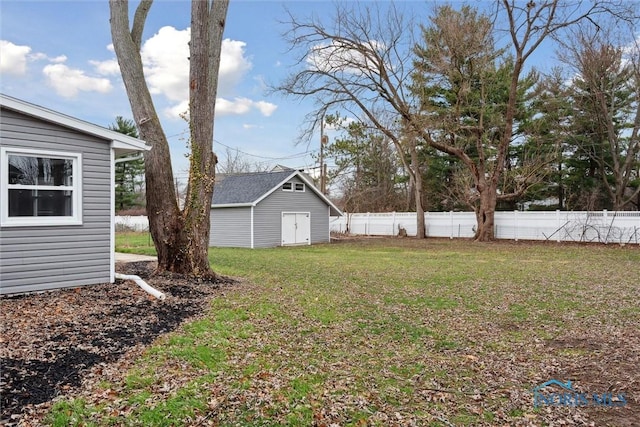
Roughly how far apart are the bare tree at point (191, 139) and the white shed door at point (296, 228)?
12.2 meters

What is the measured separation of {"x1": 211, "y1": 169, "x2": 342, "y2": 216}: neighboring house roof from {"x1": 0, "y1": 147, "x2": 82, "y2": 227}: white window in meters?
12.1

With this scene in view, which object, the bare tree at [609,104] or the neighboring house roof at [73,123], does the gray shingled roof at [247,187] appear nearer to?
the neighboring house roof at [73,123]

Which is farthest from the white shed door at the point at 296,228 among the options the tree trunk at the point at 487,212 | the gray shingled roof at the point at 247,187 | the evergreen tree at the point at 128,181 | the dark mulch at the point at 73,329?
the evergreen tree at the point at 128,181

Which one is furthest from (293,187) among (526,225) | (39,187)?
(39,187)

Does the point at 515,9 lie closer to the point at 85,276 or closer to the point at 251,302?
the point at 251,302

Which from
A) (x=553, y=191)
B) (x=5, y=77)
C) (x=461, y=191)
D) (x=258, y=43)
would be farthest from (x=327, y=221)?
(x=5, y=77)

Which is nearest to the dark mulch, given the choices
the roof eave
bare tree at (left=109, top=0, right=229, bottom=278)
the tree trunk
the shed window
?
bare tree at (left=109, top=0, right=229, bottom=278)

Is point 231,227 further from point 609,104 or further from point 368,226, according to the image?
point 609,104

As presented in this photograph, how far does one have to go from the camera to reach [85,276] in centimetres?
696

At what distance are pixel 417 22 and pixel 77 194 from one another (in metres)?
19.2

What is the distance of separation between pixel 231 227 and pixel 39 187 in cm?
1371

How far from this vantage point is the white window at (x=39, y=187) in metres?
6.21

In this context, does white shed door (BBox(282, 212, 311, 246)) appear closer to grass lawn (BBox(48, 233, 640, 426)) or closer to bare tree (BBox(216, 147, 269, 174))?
grass lawn (BBox(48, 233, 640, 426))

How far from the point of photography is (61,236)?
667 cm
